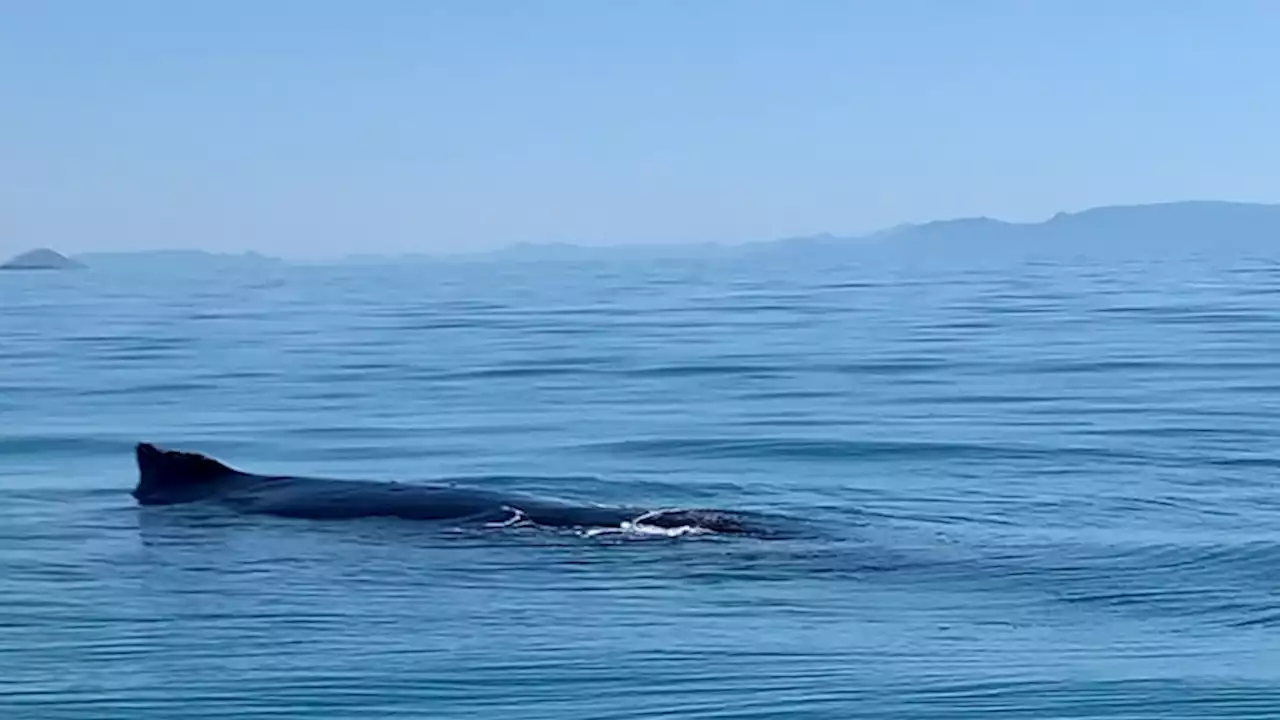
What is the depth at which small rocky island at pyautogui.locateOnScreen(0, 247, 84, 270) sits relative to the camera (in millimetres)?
147900

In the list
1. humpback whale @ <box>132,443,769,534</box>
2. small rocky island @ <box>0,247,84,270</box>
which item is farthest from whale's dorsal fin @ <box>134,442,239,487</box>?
small rocky island @ <box>0,247,84,270</box>

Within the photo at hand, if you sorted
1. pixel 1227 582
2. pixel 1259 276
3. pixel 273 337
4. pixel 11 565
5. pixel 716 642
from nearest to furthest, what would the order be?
pixel 716 642 → pixel 1227 582 → pixel 11 565 → pixel 273 337 → pixel 1259 276

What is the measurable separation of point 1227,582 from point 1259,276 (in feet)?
196

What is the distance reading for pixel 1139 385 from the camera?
26969 millimetres

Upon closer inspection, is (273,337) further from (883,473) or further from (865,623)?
(865,623)

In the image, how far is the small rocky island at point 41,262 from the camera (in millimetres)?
147900

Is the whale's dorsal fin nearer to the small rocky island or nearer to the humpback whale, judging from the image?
the humpback whale

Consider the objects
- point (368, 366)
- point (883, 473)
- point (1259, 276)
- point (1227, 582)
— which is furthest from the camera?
point (1259, 276)

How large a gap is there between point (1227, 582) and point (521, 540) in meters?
4.40

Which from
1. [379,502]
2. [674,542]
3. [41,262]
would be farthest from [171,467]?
[41,262]

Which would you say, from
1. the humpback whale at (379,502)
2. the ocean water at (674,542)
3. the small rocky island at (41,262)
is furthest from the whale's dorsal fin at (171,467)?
the small rocky island at (41,262)

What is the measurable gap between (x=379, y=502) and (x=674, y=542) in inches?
102

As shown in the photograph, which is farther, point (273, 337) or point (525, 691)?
point (273, 337)

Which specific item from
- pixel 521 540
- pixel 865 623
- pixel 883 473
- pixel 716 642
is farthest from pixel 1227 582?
pixel 883 473
